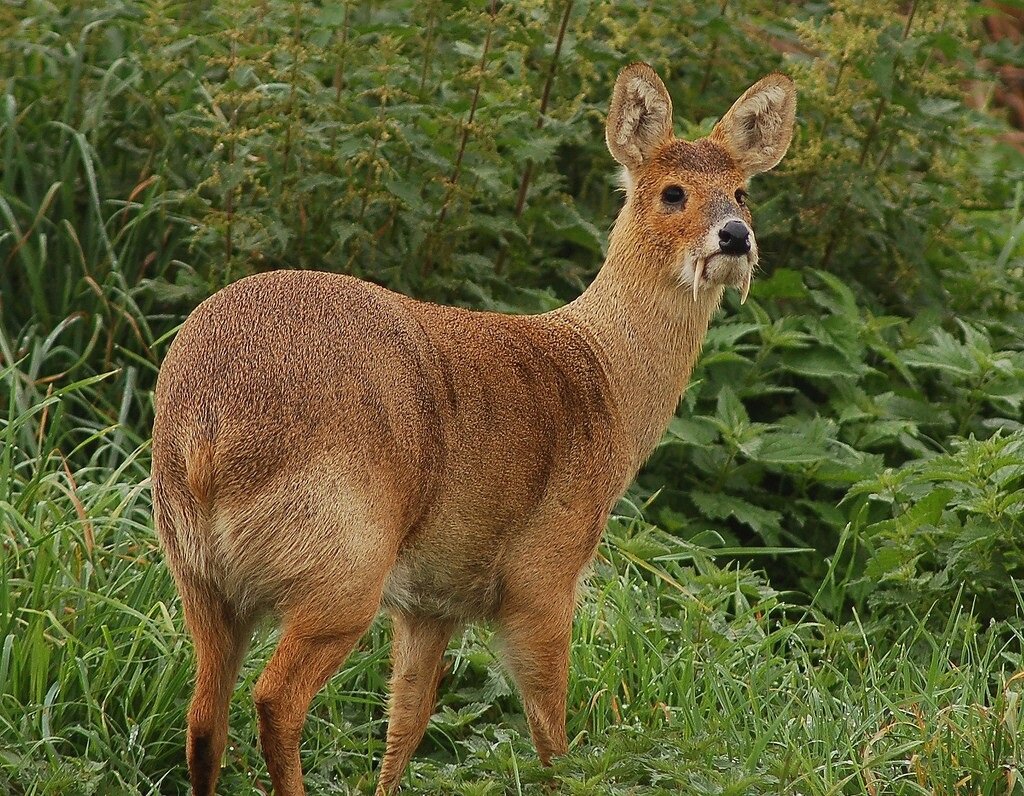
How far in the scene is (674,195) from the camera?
463 centimetres

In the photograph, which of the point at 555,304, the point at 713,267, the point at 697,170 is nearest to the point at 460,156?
the point at 555,304

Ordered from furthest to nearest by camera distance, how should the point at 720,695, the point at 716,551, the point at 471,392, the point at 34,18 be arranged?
1. the point at 34,18
2. the point at 716,551
3. the point at 720,695
4. the point at 471,392

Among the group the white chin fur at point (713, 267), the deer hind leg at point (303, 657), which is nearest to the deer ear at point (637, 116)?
the white chin fur at point (713, 267)

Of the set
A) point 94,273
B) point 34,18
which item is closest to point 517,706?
point 94,273

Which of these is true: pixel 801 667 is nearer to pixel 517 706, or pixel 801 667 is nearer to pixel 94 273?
pixel 517 706

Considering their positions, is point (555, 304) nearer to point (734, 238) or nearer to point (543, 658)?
point (734, 238)

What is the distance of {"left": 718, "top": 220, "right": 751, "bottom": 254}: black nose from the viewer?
4.43m

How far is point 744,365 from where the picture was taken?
6465mm

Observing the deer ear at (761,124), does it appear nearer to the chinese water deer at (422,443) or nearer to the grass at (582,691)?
the chinese water deer at (422,443)

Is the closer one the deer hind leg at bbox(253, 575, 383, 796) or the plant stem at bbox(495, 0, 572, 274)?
the deer hind leg at bbox(253, 575, 383, 796)

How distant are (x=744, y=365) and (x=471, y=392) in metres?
2.58

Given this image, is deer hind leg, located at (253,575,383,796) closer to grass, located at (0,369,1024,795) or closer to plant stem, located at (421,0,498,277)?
grass, located at (0,369,1024,795)

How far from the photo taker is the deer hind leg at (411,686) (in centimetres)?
446

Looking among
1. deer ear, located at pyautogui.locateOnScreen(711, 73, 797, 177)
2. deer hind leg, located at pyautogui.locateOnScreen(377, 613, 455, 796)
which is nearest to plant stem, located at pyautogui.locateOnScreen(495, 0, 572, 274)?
deer ear, located at pyautogui.locateOnScreen(711, 73, 797, 177)
